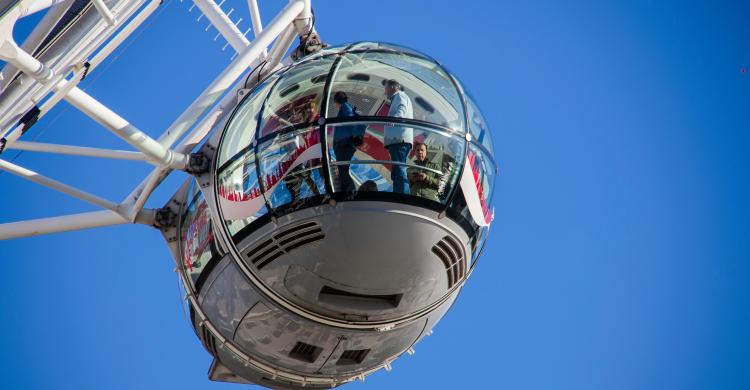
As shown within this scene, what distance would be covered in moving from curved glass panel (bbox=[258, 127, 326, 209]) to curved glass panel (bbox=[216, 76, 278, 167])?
52 cm

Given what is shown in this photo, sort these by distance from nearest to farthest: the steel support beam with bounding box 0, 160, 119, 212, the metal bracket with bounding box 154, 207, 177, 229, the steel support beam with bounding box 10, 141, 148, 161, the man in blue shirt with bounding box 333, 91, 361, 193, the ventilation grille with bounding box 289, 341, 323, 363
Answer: the man in blue shirt with bounding box 333, 91, 361, 193 → the ventilation grille with bounding box 289, 341, 323, 363 → the steel support beam with bounding box 10, 141, 148, 161 → the metal bracket with bounding box 154, 207, 177, 229 → the steel support beam with bounding box 0, 160, 119, 212

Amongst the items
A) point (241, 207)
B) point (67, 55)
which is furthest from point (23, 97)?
point (241, 207)

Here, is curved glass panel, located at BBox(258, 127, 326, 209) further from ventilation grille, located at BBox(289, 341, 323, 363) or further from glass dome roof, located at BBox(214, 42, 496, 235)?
ventilation grille, located at BBox(289, 341, 323, 363)

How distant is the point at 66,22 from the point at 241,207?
515 centimetres

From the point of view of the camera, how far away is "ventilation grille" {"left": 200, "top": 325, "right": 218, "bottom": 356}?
1366 cm

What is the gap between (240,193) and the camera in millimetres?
11625

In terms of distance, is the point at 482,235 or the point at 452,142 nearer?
the point at 452,142

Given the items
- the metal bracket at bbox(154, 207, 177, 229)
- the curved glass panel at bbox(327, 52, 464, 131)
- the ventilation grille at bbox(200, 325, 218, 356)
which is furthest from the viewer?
the metal bracket at bbox(154, 207, 177, 229)

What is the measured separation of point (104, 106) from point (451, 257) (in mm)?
4769

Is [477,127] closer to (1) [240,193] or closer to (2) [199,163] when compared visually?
(1) [240,193]

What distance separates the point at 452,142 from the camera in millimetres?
11312

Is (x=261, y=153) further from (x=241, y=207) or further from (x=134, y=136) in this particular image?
(x=134, y=136)

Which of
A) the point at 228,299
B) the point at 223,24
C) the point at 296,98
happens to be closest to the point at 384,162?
the point at 296,98

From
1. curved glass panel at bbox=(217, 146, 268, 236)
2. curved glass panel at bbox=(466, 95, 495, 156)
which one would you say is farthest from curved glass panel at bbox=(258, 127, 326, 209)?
curved glass panel at bbox=(466, 95, 495, 156)
